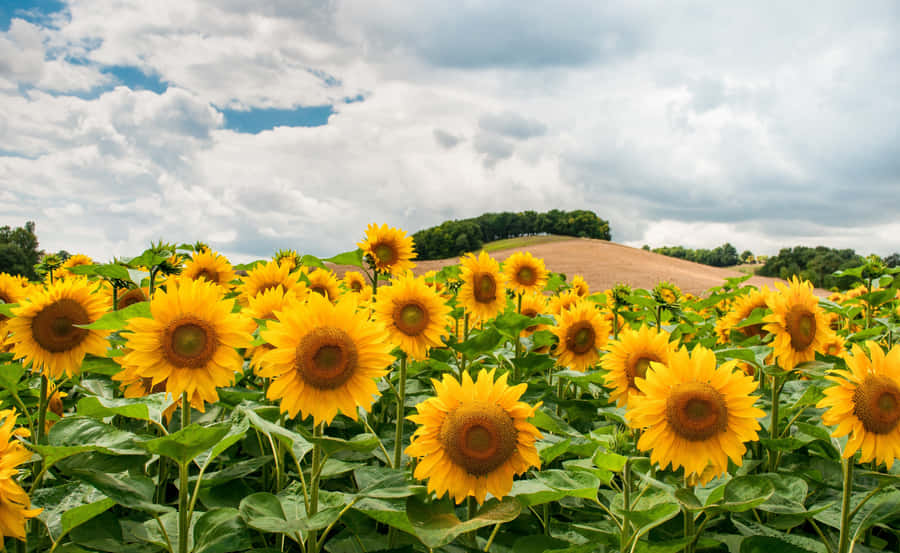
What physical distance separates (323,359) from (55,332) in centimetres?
180

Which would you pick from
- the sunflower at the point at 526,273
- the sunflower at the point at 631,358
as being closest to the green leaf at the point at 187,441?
the sunflower at the point at 631,358

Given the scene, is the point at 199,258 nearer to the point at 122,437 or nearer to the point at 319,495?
the point at 122,437

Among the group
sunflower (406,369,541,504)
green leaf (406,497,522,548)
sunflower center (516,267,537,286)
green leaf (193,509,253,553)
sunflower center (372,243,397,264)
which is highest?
sunflower center (372,243,397,264)

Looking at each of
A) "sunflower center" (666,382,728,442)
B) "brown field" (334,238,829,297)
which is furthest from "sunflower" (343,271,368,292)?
"brown field" (334,238,829,297)

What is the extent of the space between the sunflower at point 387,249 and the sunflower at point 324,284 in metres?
0.59

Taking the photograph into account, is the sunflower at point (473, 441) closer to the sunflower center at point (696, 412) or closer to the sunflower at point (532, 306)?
the sunflower center at point (696, 412)

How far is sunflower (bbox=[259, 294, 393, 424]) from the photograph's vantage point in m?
2.27

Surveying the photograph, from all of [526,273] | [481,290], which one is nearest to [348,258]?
[481,290]

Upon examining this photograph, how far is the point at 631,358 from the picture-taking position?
132 inches

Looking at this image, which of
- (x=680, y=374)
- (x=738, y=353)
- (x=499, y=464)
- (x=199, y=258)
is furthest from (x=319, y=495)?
(x=199, y=258)

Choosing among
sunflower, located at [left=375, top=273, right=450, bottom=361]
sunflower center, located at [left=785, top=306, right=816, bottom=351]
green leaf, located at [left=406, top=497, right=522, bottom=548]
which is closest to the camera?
green leaf, located at [left=406, top=497, right=522, bottom=548]

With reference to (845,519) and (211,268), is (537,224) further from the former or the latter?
(845,519)

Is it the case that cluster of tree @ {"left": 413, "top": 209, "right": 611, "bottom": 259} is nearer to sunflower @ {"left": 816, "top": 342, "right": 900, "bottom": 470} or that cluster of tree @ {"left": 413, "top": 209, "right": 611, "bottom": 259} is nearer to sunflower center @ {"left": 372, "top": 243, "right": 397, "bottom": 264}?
sunflower center @ {"left": 372, "top": 243, "right": 397, "bottom": 264}

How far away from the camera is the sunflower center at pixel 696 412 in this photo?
241 cm
